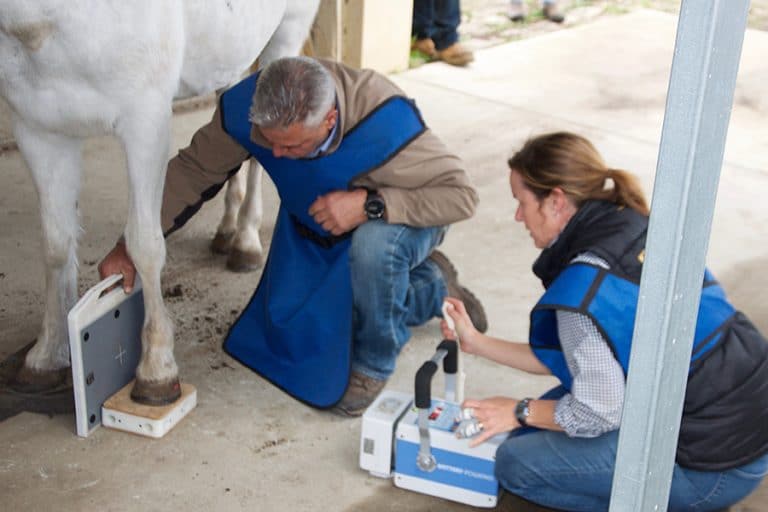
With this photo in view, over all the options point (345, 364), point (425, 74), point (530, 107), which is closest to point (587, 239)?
point (345, 364)

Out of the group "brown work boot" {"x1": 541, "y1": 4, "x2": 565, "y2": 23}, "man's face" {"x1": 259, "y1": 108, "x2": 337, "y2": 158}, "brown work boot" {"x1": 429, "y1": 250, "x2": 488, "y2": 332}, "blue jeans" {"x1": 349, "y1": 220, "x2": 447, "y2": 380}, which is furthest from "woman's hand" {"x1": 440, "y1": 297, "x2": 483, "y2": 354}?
"brown work boot" {"x1": 541, "y1": 4, "x2": 565, "y2": 23}

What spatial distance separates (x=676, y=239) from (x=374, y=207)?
6.06 feet

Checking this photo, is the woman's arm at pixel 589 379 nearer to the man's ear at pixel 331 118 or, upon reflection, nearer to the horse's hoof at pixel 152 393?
the man's ear at pixel 331 118

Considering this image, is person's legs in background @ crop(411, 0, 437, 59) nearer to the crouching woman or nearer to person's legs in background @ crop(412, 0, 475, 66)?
person's legs in background @ crop(412, 0, 475, 66)

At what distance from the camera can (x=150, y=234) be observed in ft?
10.3

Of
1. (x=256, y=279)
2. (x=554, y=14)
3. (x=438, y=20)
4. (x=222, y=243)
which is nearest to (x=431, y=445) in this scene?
(x=256, y=279)

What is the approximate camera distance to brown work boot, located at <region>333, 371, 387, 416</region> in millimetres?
3355

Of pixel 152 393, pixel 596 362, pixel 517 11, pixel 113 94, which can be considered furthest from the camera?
pixel 517 11

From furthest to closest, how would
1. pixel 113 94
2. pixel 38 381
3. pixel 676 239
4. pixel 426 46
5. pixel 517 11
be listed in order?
pixel 517 11 < pixel 426 46 < pixel 38 381 < pixel 113 94 < pixel 676 239

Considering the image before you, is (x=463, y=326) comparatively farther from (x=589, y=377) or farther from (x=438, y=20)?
(x=438, y=20)

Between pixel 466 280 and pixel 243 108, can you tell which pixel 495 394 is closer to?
pixel 466 280

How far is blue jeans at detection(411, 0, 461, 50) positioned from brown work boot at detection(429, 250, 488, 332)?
3.70m

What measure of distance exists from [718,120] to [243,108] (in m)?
2.09

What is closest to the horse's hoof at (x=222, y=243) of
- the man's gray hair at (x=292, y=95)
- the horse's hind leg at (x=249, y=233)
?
the horse's hind leg at (x=249, y=233)
